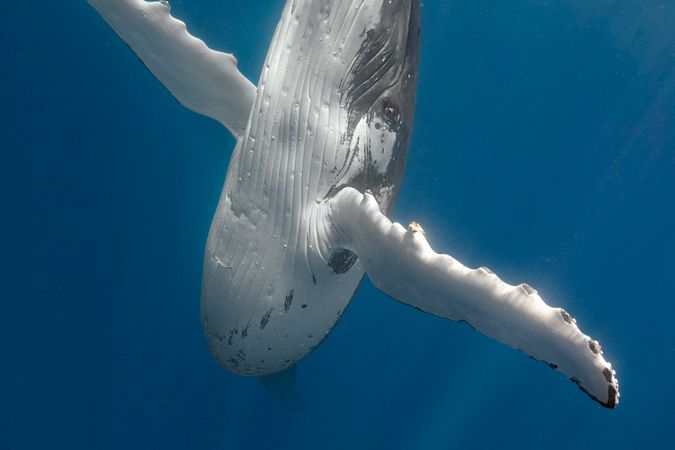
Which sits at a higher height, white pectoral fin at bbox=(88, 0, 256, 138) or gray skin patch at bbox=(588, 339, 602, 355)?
white pectoral fin at bbox=(88, 0, 256, 138)

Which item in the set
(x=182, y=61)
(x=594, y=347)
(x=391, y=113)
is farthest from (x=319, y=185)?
(x=594, y=347)

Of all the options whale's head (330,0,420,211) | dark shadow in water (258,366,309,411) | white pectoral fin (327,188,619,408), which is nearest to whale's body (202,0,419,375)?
whale's head (330,0,420,211)

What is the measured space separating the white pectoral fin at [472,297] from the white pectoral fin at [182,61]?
5.42ft

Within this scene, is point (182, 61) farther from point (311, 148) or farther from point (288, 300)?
point (288, 300)

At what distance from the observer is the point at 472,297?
2.53 metres

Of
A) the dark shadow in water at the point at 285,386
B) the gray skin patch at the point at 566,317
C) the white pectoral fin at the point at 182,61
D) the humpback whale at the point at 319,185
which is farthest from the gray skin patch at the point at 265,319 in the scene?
the gray skin patch at the point at 566,317

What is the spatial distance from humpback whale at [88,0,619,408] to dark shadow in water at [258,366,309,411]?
1070 millimetres

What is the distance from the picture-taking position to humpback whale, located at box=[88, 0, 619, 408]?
268 centimetres

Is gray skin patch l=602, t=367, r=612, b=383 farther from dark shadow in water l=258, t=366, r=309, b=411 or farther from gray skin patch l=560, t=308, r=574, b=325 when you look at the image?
dark shadow in water l=258, t=366, r=309, b=411

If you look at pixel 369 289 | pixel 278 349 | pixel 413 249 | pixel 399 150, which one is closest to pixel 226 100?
pixel 399 150

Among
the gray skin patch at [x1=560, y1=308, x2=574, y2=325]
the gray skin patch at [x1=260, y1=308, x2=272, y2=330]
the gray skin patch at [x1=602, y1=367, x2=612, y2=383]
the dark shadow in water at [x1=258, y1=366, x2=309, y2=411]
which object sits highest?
the gray skin patch at [x1=560, y1=308, x2=574, y2=325]

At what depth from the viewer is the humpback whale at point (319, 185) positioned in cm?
268

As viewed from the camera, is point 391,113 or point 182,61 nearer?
point 391,113

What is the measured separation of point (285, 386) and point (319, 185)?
8.96 feet
